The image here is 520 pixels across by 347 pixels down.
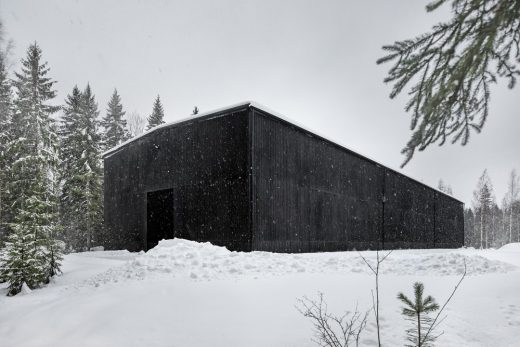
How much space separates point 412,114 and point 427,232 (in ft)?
76.3

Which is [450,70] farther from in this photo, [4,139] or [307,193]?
[4,139]

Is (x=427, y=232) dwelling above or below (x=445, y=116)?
below

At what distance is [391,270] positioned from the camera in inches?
389

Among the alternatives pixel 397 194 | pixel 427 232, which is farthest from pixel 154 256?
pixel 427 232

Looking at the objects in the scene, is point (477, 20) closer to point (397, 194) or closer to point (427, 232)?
point (397, 194)

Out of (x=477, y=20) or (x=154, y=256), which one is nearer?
(x=477, y=20)

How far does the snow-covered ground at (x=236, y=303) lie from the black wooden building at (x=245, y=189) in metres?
2.69

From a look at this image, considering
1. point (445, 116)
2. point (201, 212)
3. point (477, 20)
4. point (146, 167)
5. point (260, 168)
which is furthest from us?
point (146, 167)

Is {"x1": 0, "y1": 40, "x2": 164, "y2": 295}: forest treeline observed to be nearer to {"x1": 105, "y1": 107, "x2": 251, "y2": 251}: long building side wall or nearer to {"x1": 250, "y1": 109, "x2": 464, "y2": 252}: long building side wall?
{"x1": 105, "y1": 107, "x2": 251, "y2": 251}: long building side wall

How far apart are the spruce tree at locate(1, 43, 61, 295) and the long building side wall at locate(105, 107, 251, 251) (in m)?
3.26

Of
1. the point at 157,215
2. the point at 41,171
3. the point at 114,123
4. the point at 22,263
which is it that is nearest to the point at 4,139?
the point at 114,123

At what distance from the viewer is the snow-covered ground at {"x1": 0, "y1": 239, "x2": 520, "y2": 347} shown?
509cm

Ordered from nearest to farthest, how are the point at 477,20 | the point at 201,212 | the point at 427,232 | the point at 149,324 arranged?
the point at 477,20 → the point at 149,324 → the point at 201,212 → the point at 427,232

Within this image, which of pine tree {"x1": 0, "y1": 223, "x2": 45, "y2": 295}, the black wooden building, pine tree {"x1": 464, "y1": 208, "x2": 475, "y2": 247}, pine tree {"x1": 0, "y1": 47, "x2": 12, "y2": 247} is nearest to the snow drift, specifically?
the black wooden building
